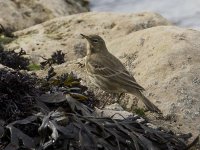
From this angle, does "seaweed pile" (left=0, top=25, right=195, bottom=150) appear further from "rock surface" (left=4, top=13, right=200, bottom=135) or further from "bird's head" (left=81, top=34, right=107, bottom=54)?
"bird's head" (left=81, top=34, right=107, bottom=54)

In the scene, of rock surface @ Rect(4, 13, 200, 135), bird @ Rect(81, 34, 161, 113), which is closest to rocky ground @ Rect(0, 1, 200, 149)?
rock surface @ Rect(4, 13, 200, 135)

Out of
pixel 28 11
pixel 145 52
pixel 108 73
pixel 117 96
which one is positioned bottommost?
pixel 117 96

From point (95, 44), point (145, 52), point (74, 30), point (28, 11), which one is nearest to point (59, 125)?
point (145, 52)

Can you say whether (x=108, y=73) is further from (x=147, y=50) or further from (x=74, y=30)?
(x=74, y=30)

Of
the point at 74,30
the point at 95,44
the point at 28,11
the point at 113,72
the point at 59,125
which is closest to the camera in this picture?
the point at 59,125

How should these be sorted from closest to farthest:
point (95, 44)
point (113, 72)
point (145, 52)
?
point (113, 72) < point (145, 52) < point (95, 44)

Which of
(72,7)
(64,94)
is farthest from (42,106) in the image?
(72,7)

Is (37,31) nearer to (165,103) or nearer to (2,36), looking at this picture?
(2,36)
